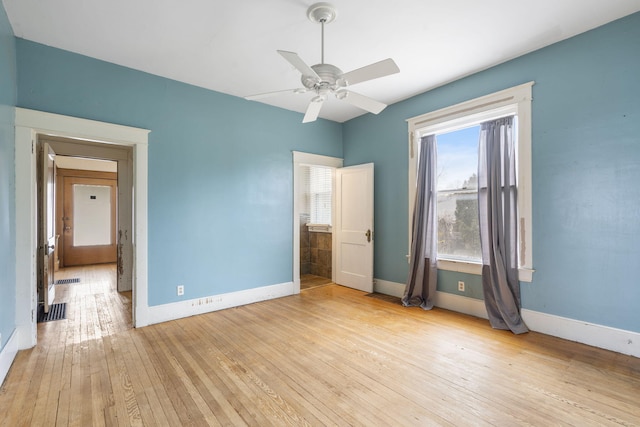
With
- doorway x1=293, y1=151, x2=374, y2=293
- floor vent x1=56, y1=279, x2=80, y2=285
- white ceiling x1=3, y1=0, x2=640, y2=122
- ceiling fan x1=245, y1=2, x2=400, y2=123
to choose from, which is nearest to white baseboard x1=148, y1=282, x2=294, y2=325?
doorway x1=293, y1=151, x2=374, y2=293

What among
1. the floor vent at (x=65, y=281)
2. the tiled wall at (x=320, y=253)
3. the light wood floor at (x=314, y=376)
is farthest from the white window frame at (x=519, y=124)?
the floor vent at (x=65, y=281)

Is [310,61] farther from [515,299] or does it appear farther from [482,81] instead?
[515,299]

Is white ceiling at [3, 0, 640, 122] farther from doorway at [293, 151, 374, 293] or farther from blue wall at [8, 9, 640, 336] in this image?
doorway at [293, 151, 374, 293]

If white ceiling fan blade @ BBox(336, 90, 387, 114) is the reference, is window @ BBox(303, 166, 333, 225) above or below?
below

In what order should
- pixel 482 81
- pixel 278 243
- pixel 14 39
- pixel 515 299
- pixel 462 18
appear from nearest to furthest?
pixel 462 18 → pixel 14 39 → pixel 515 299 → pixel 482 81 → pixel 278 243

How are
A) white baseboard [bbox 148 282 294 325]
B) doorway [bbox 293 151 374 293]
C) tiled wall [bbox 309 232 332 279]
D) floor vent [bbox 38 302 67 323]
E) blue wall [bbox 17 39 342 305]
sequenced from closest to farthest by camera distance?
blue wall [bbox 17 39 342 305], white baseboard [bbox 148 282 294 325], floor vent [bbox 38 302 67 323], doorway [bbox 293 151 374 293], tiled wall [bbox 309 232 332 279]

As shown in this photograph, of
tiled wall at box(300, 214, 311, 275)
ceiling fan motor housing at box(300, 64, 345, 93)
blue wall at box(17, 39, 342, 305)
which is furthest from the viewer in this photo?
tiled wall at box(300, 214, 311, 275)

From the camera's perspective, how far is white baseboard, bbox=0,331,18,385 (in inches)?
91.1

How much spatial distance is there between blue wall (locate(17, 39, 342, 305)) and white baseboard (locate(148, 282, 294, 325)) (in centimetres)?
10

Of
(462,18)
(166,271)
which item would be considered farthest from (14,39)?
(462,18)

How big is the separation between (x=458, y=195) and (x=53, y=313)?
A: 5.54 metres

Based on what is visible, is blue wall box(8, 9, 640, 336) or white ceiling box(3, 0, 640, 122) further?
blue wall box(8, 9, 640, 336)

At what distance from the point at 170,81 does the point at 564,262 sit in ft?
15.8

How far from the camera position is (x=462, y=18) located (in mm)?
2617
